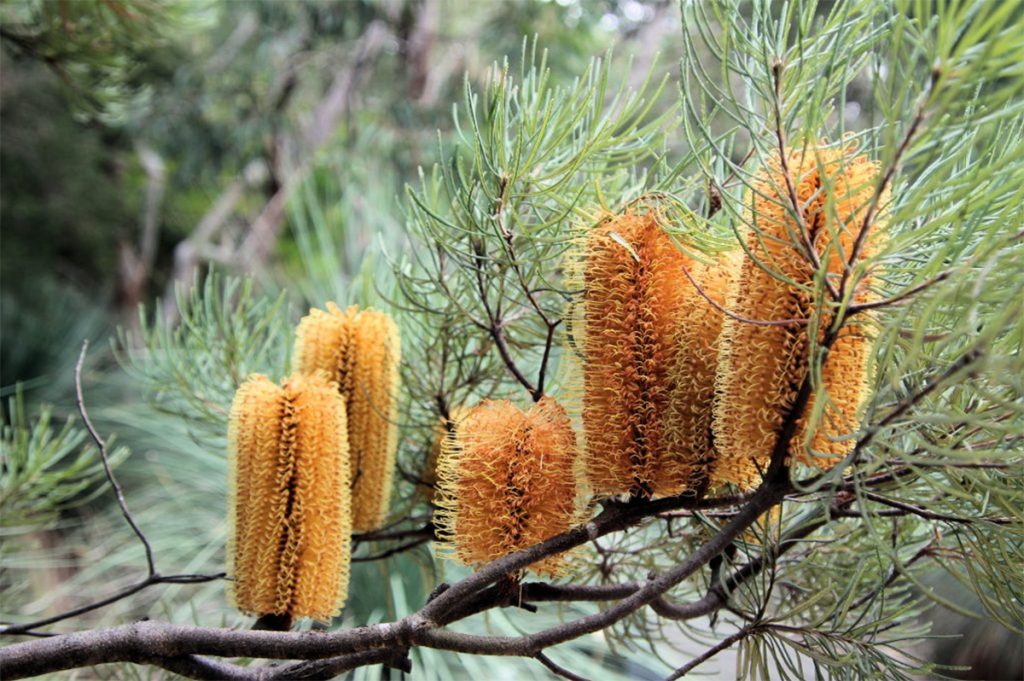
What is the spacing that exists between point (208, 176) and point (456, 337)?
1.98 meters

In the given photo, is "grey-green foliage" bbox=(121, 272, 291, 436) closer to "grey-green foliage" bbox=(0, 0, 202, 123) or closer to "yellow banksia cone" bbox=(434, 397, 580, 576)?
"yellow banksia cone" bbox=(434, 397, 580, 576)

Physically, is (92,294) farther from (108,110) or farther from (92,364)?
(108,110)

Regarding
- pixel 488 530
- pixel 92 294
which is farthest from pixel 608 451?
pixel 92 294

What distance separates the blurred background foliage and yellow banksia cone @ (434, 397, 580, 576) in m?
0.09

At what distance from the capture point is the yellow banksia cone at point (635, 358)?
0.25 metres

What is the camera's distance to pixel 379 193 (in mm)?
1123

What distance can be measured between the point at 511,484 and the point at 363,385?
0.39 feet

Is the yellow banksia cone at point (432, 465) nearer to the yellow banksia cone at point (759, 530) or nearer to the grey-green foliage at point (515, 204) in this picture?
the grey-green foliage at point (515, 204)

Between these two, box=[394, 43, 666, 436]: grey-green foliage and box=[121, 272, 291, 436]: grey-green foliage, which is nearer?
box=[394, 43, 666, 436]: grey-green foliage

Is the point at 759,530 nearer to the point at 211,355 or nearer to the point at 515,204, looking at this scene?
the point at 515,204

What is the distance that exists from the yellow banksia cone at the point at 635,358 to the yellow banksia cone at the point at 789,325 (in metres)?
0.02

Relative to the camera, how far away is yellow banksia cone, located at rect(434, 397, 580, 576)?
257 millimetres

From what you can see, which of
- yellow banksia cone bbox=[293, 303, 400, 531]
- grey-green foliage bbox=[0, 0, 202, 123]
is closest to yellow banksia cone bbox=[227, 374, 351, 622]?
yellow banksia cone bbox=[293, 303, 400, 531]

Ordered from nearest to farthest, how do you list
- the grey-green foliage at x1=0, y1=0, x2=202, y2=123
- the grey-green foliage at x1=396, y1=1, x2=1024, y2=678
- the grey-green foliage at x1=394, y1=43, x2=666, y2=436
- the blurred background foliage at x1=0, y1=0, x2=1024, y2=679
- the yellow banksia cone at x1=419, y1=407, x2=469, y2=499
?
1. the grey-green foliage at x1=396, y1=1, x2=1024, y2=678
2. the grey-green foliage at x1=394, y1=43, x2=666, y2=436
3. the yellow banksia cone at x1=419, y1=407, x2=469, y2=499
4. the blurred background foliage at x1=0, y1=0, x2=1024, y2=679
5. the grey-green foliage at x1=0, y1=0, x2=202, y2=123
